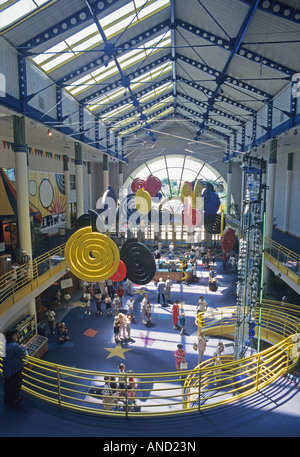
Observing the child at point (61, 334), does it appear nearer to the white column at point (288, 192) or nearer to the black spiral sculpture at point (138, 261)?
the black spiral sculpture at point (138, 261)

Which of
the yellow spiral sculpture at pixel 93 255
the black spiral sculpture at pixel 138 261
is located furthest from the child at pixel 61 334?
the yellow spiral sculpture at pixel 93 255

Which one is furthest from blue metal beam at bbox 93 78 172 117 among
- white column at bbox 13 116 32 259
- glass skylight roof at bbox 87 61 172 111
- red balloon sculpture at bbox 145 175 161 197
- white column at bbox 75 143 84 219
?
white column at bbox 13 116 32 259

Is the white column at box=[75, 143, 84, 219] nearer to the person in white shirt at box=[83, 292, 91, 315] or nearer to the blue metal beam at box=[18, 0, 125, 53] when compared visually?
the person in white shirt at box=[83, 292, 91, 315]

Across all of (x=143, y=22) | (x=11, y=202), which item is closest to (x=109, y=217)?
(x=11, y=202)

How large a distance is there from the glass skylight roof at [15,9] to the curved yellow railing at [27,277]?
27.0 feet

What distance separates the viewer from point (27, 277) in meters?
11.9

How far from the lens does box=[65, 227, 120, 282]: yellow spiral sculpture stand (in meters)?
8.05

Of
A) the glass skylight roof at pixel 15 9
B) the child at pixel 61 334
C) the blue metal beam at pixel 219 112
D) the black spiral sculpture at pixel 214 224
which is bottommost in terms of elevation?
the child at pixel 61 334

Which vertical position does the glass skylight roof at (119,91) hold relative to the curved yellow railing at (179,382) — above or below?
above

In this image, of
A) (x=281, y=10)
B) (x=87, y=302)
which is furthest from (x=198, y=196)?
(x=281, y=10)

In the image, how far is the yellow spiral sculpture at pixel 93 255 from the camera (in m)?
8.05

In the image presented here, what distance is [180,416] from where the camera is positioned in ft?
18.1
